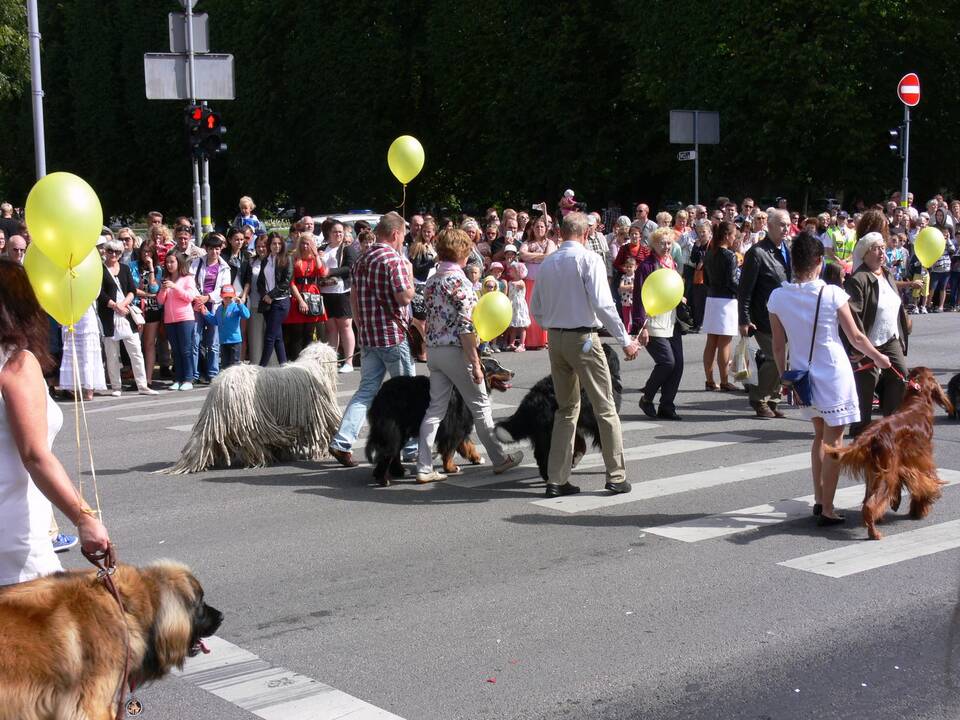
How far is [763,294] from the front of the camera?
11.4 m

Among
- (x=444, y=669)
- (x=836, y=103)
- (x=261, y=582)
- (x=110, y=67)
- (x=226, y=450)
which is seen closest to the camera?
(x=444, y=669)

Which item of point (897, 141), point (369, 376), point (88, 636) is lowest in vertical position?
point (88, 636)

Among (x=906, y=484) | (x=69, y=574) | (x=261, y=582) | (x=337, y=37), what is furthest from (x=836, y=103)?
(x=69, y=574)

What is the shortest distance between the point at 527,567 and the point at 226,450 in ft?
12.1

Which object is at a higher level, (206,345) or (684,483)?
(206,345)

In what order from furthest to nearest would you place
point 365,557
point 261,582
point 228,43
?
point 228,43
point 365,557
point 261,582

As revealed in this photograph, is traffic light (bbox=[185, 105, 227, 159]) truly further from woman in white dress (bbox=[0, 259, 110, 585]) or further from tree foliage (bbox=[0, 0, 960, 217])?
tree foliage (bbox=[0, 0, 960, 217])

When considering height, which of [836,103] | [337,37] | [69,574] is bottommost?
[69,574]

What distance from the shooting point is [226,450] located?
9438 millimetres

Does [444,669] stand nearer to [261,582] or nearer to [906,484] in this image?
[261,582]

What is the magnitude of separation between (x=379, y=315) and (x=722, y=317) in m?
4.54

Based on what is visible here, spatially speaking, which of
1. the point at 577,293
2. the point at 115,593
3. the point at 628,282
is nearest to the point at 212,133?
the point at 628,282

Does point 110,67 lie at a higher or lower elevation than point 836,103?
higher

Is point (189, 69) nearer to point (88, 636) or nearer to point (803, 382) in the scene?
point (803, 382)
